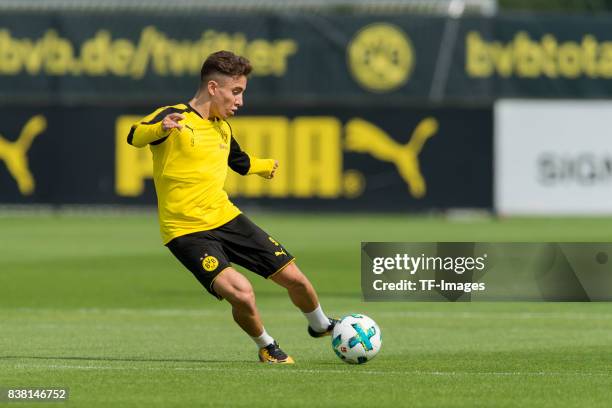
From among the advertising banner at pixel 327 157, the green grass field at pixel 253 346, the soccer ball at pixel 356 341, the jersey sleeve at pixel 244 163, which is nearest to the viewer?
the green grass field at pixel 253 346

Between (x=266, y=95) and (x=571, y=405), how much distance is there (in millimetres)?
24663

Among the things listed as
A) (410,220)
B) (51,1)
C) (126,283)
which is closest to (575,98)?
(410,220)

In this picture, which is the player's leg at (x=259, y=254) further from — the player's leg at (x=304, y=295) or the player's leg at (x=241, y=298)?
the player's leg at (x=241, y=298)

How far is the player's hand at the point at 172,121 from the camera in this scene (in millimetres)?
10508

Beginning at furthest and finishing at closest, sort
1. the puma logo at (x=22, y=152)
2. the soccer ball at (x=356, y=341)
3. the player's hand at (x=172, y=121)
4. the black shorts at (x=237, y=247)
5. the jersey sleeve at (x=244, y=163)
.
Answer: the puma logo at (x=22, y=152), the jersey sleeve at (x=244, y=163), the soccer ball at (x=356, y=341), the black shorts at (x=237, y=247), the player's hand at (x=172, y=121)

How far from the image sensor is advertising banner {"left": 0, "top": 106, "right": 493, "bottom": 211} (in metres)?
32.6

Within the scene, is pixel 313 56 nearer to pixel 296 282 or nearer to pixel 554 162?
pixel 554 162

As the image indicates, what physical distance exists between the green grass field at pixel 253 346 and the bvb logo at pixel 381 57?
848 cm

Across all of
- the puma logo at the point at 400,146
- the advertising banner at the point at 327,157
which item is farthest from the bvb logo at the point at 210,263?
the puma logo at the point at 400,146

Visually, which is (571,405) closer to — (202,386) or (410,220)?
(202,386)

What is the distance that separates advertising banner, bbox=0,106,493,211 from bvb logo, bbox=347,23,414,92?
0.71 metres

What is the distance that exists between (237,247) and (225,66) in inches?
50.5

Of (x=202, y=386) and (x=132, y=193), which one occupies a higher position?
(x=202, y=386)

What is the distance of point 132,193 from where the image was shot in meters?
33.2
